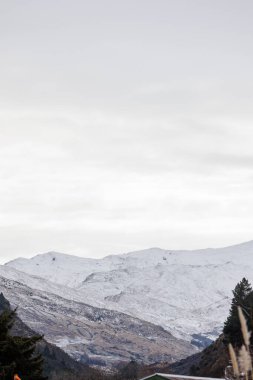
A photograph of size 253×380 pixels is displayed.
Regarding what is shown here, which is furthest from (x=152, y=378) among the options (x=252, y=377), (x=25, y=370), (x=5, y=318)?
(x=252, y=377)

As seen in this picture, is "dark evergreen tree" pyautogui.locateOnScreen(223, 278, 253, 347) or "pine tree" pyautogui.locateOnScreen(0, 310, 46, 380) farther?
"dark evergreen tree" pyautogui.locateOnScreen(223, 278, 253, 347)

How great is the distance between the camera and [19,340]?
136 feet

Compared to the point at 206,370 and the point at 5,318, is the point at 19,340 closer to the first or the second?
the point at 5,318

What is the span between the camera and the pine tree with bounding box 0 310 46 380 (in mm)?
39550

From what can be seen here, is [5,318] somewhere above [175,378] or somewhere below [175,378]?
above

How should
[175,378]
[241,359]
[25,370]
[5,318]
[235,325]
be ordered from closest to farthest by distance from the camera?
1. [241,359]
2. [5,318]
3. [25,370]
4. [175,378]
5. [235,325]

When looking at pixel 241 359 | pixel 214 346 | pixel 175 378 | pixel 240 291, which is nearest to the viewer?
pixel 241 359

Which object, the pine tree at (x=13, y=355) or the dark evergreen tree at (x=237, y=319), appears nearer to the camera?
the pine tree at (x=13, y=355)

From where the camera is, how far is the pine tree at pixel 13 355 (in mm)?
39550

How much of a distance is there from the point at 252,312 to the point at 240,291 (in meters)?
132

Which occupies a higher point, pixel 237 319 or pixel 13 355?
pixel 237 319

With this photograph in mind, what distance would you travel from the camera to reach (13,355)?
135ft

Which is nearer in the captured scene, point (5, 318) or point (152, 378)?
point (5, 318)

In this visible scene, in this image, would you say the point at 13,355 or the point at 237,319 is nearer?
the point at 13,355
